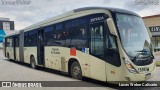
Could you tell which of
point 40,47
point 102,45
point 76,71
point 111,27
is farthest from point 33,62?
point 111,27

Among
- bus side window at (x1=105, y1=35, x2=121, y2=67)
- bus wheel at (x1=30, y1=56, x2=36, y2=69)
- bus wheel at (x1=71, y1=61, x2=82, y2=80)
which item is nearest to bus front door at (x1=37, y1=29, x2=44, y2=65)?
bus wheel at (x1=30, y1=56, x2=36, y2=69)

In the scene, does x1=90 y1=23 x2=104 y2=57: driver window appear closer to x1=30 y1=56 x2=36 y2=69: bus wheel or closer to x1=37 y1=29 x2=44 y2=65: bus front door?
x1=37 y1=29 x2=44 y2=65: bus front door

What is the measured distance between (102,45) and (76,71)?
244 centimetres

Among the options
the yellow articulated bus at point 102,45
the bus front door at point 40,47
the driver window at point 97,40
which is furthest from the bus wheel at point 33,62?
the driver window at point 97,40

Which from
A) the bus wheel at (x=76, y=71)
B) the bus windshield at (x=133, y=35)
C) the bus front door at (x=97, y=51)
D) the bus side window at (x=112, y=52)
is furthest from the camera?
the bus wheel at (x=76, y=71)

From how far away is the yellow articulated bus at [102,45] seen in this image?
8062mm

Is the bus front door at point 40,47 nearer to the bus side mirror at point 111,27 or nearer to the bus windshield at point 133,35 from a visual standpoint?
the bus windshield at point 133,35

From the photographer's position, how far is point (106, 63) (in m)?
8.48

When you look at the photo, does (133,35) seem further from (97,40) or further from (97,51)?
(97,51)

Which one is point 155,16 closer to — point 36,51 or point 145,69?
point 36,51

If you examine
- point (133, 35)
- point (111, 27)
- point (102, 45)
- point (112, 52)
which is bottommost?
point (112, 52)

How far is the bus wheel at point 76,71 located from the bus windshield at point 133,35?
291cm

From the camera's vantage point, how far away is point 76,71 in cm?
1056

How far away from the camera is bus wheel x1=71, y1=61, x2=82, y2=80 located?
34.0 ft
